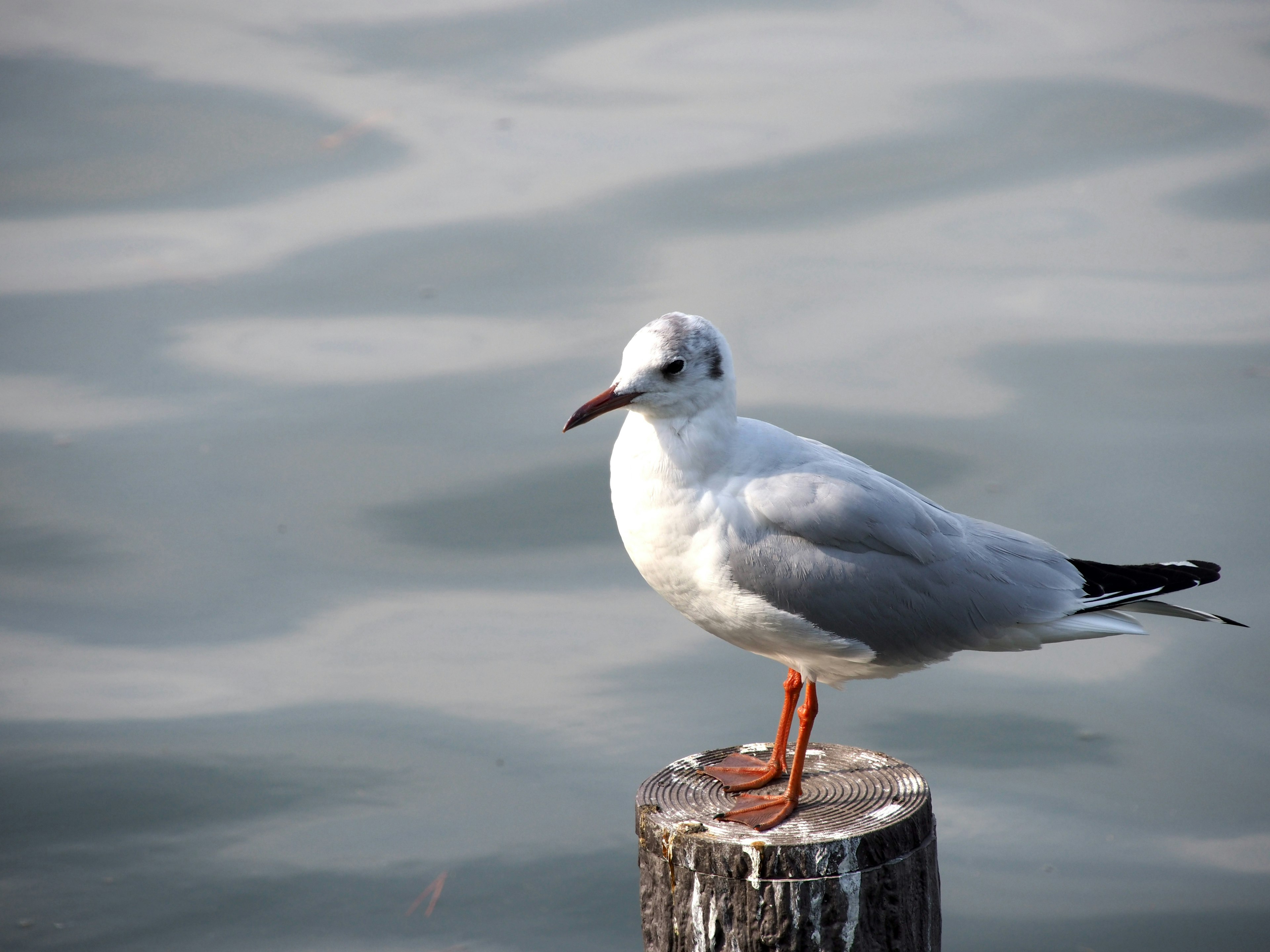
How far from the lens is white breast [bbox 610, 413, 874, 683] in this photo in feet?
10.2

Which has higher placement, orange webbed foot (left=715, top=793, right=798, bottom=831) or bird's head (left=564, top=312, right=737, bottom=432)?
bird's head (left=564, top=312, right=737, bottom=432)

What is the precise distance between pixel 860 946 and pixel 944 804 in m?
2.62

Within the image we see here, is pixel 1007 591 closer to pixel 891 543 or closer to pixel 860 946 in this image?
pixel 891 543

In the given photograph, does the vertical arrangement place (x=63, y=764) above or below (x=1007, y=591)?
below

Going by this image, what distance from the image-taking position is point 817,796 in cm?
307

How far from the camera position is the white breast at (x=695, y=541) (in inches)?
123

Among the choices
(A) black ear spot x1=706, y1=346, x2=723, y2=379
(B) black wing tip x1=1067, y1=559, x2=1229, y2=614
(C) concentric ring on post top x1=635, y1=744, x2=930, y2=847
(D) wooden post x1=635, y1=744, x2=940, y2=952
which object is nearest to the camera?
(D) wooden post x1=635, y1=744, x2=940, y2=952

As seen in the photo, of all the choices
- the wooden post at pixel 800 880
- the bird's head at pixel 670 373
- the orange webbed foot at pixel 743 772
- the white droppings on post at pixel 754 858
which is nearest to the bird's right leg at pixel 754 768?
the orange webbed foot at pixel 743 772

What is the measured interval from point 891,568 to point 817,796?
614 millimetres

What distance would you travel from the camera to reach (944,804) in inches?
205

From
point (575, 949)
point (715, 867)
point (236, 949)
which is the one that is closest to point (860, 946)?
point (715, 867)

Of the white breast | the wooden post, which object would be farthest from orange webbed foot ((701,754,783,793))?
the white breast

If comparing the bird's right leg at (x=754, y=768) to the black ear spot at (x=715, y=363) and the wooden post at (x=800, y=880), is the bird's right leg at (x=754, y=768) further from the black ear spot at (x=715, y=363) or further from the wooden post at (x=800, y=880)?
the black ear spot at (x=715, y=363)

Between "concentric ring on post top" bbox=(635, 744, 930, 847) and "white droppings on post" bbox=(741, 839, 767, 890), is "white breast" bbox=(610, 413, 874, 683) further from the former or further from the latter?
"white droppings on post" bbox=(741, 839, 767, 890)
